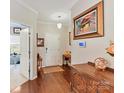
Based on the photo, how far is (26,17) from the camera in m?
4.32

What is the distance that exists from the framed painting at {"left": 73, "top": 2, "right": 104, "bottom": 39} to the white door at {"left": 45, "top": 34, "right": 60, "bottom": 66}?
3913 millimetres

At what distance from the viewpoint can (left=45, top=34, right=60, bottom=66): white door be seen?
7.44 meters

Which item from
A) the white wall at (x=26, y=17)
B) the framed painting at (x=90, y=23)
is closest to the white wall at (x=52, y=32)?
the white wall at (x=26, y=17)

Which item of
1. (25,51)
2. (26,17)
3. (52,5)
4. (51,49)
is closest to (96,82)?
(52,5)

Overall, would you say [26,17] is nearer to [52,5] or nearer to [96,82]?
[52,5]

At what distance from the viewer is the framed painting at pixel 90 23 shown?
8.18ft

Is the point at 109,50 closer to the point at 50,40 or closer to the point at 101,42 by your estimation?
the point at 101,42

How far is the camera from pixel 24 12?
4.17 m

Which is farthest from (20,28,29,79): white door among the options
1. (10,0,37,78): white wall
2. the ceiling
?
the ceiling

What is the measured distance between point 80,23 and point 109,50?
1676mm

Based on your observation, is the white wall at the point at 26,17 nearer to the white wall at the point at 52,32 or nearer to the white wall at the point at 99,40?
the white wall at the point at 99,40

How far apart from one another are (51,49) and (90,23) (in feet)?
16.2

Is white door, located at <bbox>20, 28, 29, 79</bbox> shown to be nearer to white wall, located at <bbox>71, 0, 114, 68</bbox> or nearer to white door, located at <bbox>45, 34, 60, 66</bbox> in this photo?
white wall, located at <bbox>71, 0, 114, 68</bbox>
